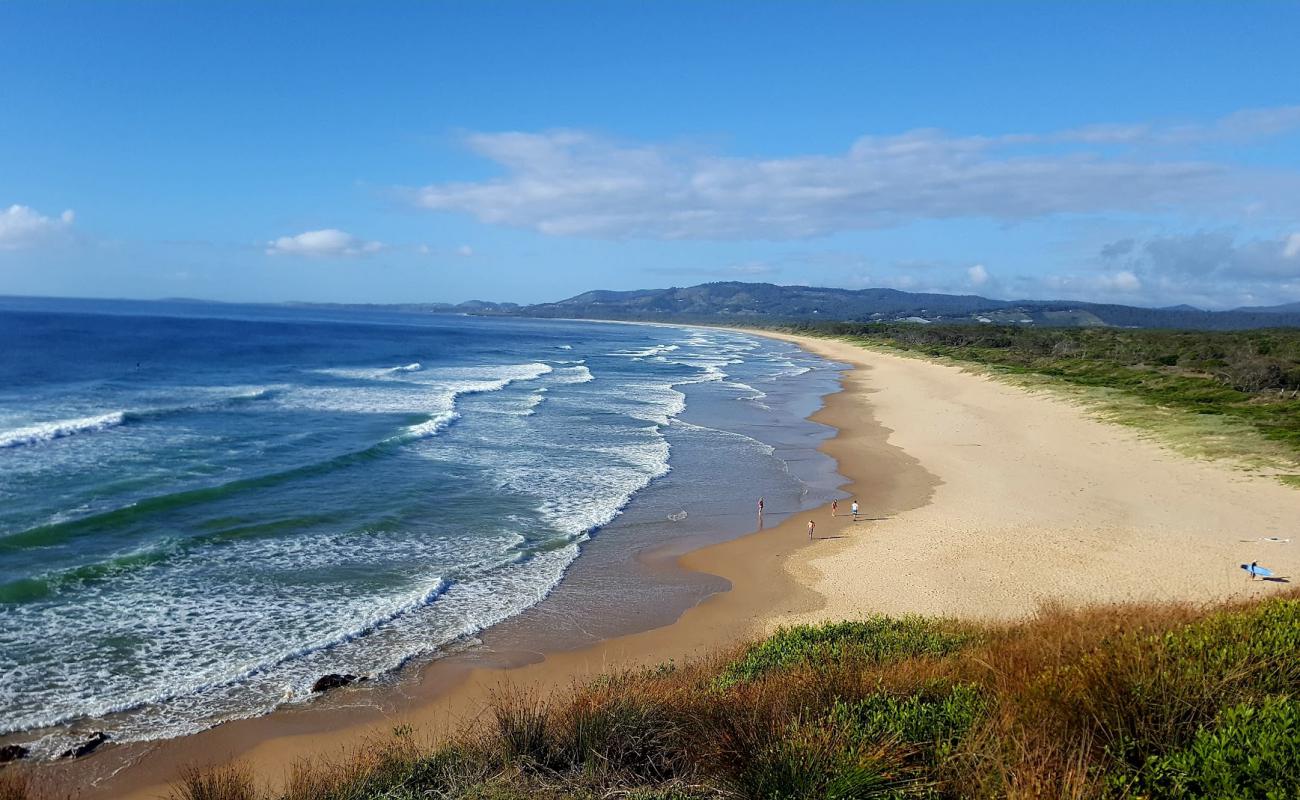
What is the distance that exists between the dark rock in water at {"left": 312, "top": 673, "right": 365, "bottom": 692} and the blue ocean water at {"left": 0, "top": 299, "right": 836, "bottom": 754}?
0.75 feet

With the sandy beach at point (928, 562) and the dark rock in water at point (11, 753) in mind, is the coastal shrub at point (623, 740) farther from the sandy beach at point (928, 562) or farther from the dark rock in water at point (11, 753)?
the dark rock in water at point (11, 753)

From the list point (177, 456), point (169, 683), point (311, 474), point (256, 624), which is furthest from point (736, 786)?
point (177, 456)

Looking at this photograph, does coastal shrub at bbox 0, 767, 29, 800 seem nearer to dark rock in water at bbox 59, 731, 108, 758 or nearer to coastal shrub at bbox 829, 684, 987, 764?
dark rock in water at bbox 59, 731, 108, 758

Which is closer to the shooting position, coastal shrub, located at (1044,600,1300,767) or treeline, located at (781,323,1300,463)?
coastal shrub, located at (1044,600,1300,767)

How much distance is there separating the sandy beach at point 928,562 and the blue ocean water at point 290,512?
37.3 inches

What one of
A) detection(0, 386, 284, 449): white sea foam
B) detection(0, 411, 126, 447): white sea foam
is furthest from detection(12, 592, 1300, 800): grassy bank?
detection(0, 386, 284, 449): white sea foam

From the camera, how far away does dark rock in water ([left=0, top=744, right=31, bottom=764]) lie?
8.36 m

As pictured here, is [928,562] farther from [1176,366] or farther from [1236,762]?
[1176,366]

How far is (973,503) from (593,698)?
54.9 feet

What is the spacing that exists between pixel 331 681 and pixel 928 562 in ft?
37.5

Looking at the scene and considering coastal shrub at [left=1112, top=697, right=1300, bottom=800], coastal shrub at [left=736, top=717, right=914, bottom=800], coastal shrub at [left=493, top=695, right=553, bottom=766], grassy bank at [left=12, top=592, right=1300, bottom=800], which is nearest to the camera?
coastal shrub at [left=1112, top=697, right=1300, bottom=800]

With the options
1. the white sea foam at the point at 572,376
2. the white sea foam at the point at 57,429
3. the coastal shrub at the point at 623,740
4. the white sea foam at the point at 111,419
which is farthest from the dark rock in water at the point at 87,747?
the white sea foam at the point at 572,376

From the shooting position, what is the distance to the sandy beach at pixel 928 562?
9312 millimetres

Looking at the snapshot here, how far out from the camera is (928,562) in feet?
50.7
